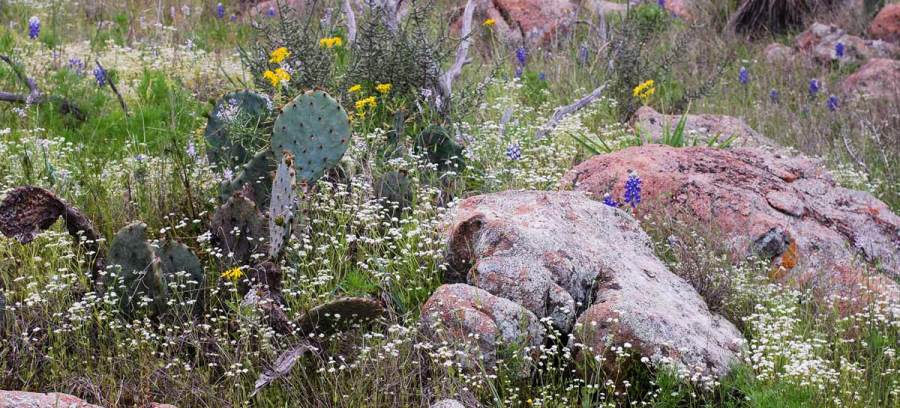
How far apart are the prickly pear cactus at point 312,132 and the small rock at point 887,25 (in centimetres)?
733

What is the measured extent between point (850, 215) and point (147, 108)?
4.07m

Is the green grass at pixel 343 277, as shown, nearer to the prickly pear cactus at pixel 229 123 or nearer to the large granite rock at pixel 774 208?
the prickly pear cactus at pixel 229 123

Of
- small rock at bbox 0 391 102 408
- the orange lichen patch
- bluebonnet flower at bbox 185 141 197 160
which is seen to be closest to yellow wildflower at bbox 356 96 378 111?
bluebonnet flower at bbox 185 141 197 160

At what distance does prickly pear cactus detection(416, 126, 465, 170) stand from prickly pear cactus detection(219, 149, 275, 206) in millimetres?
924

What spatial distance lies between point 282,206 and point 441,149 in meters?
1.43

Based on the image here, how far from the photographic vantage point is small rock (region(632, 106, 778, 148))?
661 centimetres

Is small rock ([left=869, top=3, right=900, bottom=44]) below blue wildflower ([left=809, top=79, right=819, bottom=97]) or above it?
below

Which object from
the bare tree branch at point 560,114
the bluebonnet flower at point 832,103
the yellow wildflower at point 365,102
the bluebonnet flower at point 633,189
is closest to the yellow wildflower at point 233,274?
the yellow wildflower at point 365,102

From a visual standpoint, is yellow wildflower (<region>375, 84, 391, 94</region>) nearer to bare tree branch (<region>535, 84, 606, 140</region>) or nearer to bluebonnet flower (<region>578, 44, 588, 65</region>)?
bare tree branch (<region>535, 84, 606, 140</region>)

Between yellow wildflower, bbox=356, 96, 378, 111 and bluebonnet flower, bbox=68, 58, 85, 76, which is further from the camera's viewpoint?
bluebonnet flower, bbox=68, 58, 85, 76

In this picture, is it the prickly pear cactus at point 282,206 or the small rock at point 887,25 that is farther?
the small rock at point 887,25

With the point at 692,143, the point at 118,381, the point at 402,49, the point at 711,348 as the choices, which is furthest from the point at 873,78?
the point at 118,381

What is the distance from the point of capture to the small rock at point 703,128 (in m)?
6.61

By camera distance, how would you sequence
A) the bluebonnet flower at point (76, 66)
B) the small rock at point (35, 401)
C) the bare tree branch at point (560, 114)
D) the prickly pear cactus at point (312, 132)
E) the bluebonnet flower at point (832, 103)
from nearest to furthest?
the small rock at point (35, 401)
the prickly pear cactus at point (312, 132)
the bare tree branch at point (560, 114)
the bluebonnet flower at point (76, 66)
the bluebonnet flower at point (832, 103)
